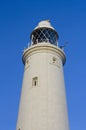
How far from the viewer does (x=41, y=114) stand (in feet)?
53.6

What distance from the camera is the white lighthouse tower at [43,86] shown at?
16.3 meters

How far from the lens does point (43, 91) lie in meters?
17.3

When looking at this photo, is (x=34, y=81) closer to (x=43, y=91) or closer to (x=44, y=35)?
(x=43, y=91)

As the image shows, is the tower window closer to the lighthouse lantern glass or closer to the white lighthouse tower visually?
the white lighthouse tower

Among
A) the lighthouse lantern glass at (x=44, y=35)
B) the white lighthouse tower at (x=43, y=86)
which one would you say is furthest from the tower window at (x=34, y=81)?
the lighthouse lantern glass at (x=44, y=35)

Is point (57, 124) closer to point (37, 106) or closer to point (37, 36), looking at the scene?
point (37, 106)

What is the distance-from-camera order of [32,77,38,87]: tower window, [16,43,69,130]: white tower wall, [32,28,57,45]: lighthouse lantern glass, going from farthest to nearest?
[32,28,57,45]: lighthouse lantern glass
[32,77,38,87]: tower window
[16,43,69,130]: white tower wall

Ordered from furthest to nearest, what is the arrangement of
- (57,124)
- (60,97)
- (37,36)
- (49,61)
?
(37,36) → (49,61) → (60,97) → (57,124)

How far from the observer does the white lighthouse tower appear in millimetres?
16328

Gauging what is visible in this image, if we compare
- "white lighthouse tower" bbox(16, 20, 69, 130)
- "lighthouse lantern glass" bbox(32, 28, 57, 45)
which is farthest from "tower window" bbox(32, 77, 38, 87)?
"lighthouse lantern glass" bbox(32, 28, 57, 45)

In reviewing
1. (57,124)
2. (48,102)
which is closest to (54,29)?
(48,102)

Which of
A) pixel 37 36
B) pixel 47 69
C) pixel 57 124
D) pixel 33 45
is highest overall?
pixel 37 36

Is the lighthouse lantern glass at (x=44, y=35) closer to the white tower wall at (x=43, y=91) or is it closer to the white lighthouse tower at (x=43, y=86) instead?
the white lighthouse tower at (x=43, y=86)

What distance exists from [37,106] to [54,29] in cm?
801
